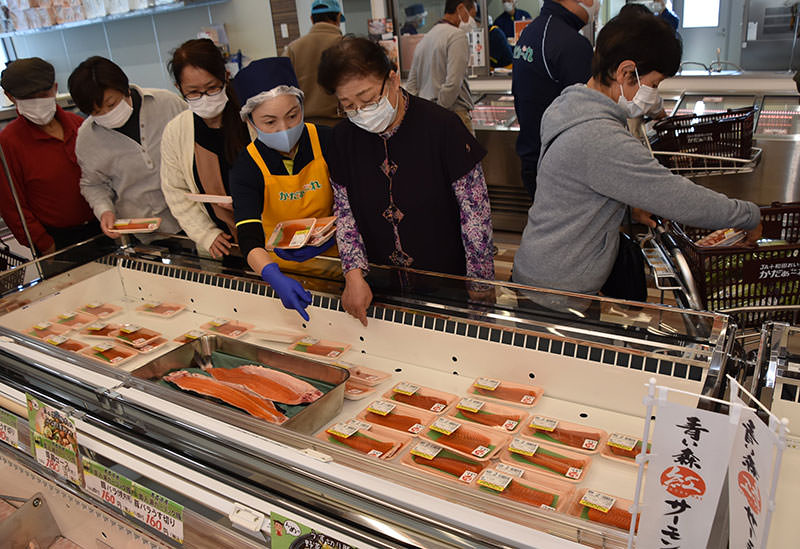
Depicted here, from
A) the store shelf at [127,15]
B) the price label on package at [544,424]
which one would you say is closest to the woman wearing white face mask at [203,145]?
the price label on package at [544,424]

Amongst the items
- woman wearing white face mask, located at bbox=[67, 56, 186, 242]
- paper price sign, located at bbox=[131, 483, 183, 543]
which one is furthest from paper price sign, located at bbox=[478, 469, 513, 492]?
woman wearing white face mask, located at bbox=[67, 56, 186, 242]

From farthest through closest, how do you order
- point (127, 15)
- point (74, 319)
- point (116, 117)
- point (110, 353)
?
1. point (127, 15)
2. point (116, 117)
3. point (74, 319)
4. point (110, 353)

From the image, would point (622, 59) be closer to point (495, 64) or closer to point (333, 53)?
point (333, 53)

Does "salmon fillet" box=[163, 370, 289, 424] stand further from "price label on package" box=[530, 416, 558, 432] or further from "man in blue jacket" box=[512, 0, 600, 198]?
"man in blue jacket" box=[512, 0, 600, 198]

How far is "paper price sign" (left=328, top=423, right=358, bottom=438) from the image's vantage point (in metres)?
1.56

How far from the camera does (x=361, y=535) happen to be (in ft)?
3.66

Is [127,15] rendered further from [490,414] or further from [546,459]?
[546,459]

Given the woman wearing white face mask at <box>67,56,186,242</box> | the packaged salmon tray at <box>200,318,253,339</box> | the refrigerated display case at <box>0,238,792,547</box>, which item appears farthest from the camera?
the woman wearing white face mask at <box>67,56,186,242</box>

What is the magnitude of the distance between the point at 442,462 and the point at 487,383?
0.32 metres

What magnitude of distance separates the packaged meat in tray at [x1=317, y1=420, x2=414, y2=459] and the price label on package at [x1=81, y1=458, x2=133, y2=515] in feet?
1.44

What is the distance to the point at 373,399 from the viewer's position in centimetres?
174

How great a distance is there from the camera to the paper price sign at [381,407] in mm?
1636

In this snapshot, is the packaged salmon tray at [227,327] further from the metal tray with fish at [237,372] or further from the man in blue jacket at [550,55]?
the man in blue jacket at [550,55]

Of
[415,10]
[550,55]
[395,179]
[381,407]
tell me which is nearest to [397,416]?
[381,407]
